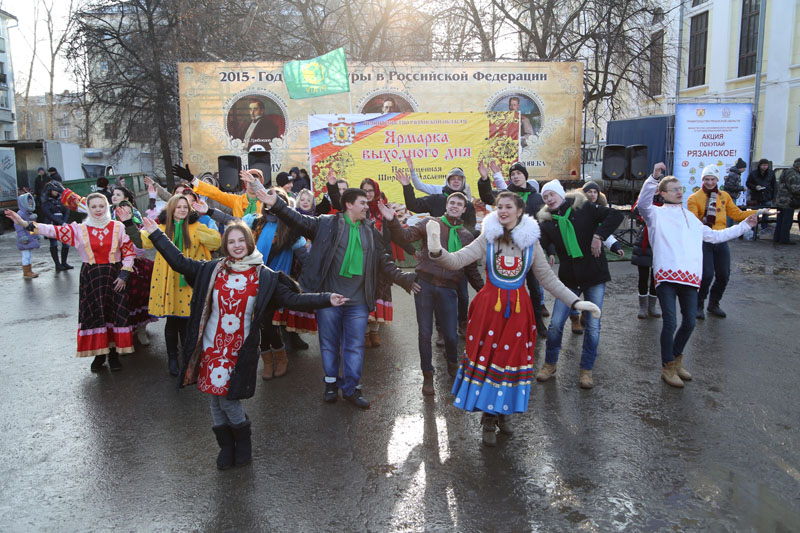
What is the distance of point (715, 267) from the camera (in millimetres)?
7715

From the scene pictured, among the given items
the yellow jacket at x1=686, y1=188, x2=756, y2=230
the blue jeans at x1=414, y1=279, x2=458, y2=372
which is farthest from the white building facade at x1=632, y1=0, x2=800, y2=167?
the blue jeans at x1=414, y1=279, x2=458, y2=372

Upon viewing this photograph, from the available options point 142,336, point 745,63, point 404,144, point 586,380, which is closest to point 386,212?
point 586,380

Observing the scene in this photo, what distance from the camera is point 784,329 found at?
7.15 m

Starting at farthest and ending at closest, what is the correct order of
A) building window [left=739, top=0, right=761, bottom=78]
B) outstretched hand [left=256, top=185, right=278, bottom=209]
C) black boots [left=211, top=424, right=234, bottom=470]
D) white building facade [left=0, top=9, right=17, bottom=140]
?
white building facade [left=0, top=9, right=17, bottom=140]
building window [left=739, top=0, right=761, bottom=78]
outstretched hand [left=256, top=185, right=278, bottom=209]
black boots [left=211, top=424, right=234, bottom=470]

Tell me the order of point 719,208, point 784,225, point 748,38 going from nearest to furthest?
1. point 719,208
2. point 784,225
3. point 748,38

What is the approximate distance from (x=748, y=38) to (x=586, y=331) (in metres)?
27.8

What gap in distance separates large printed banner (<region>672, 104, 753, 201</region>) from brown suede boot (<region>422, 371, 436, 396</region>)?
11.8 m

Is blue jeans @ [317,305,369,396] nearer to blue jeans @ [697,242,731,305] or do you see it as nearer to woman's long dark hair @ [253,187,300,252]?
woman's long dark hair @ [253,187,300,252]

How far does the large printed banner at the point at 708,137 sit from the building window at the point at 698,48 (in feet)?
58.7

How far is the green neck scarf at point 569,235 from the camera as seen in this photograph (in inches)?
217

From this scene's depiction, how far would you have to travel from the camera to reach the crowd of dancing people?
4.04 metres

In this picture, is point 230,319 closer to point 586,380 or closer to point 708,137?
point 586,380

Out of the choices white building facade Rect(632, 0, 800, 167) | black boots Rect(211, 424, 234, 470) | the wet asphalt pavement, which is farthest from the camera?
white building facade Rect(632, 0, 800, 167)

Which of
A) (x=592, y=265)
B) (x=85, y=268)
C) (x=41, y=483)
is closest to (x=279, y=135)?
(x=85, y=268)
